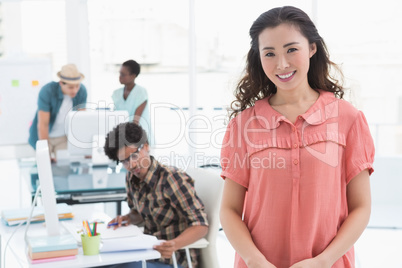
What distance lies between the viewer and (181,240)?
90.1 inches

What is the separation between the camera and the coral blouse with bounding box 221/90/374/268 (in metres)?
1.25

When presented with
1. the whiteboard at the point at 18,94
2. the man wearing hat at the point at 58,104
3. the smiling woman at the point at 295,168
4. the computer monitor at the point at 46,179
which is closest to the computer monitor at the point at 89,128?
the man wearing hat at the point at 58,104

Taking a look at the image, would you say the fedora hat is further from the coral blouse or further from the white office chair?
the coral blouse

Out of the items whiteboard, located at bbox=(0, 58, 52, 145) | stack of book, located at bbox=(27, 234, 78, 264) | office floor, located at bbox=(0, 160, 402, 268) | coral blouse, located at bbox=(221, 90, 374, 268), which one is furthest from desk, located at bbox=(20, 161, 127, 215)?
coral blouse, located at bbox=(221, 90, 374, 268)

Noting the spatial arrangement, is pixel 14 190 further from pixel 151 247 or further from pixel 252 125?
pixel 252 125

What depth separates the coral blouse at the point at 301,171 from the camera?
4.09 feet

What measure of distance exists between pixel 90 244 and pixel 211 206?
719 mm

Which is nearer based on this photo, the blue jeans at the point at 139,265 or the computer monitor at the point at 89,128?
the blue jeans at the point at 139,265

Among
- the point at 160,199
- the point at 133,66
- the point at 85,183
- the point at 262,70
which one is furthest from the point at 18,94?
the point at 262,70

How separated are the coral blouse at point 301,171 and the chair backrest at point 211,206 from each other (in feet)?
3.60

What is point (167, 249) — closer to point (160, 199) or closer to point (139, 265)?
point (139, 265)

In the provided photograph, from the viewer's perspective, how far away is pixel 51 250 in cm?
187

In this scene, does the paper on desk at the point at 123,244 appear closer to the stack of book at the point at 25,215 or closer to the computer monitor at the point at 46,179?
the computer monitor at the point at 46,179

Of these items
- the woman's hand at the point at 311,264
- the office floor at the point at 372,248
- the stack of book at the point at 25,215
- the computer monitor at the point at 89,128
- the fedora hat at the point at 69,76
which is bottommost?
the office floor at the point at 372,248
